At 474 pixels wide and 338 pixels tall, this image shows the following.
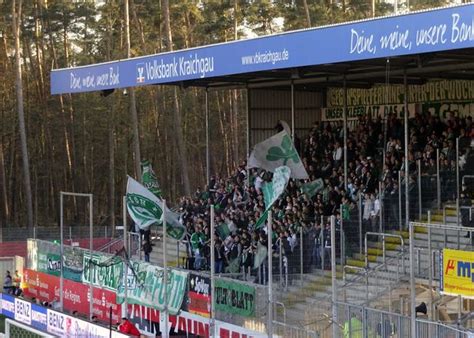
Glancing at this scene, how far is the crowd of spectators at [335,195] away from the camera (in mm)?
20828

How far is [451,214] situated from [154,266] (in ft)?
20.3

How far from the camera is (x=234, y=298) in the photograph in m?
19.2

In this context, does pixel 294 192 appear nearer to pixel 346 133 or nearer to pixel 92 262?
pixel 346 133

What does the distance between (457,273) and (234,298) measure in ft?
17.7

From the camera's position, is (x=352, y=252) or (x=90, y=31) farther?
(x=90, y=31)

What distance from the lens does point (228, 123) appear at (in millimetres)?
74438

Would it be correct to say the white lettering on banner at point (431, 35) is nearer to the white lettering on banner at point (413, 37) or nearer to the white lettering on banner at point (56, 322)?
the white lettering on banner at point (413, 37)

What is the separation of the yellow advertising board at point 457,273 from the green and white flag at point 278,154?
775 cm

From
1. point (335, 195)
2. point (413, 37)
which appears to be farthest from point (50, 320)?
point (413, 37)

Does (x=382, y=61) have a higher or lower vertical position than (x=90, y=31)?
lower

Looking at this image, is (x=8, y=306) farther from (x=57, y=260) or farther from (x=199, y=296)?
(x=199, y=296)

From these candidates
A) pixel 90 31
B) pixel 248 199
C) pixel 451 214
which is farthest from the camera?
pixel 90 31

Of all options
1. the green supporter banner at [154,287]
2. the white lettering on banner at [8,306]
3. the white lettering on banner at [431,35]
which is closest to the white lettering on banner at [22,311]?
the white lettering on banner at [8,306]

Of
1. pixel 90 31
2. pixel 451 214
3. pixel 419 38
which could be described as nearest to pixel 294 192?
pixel 451 214
